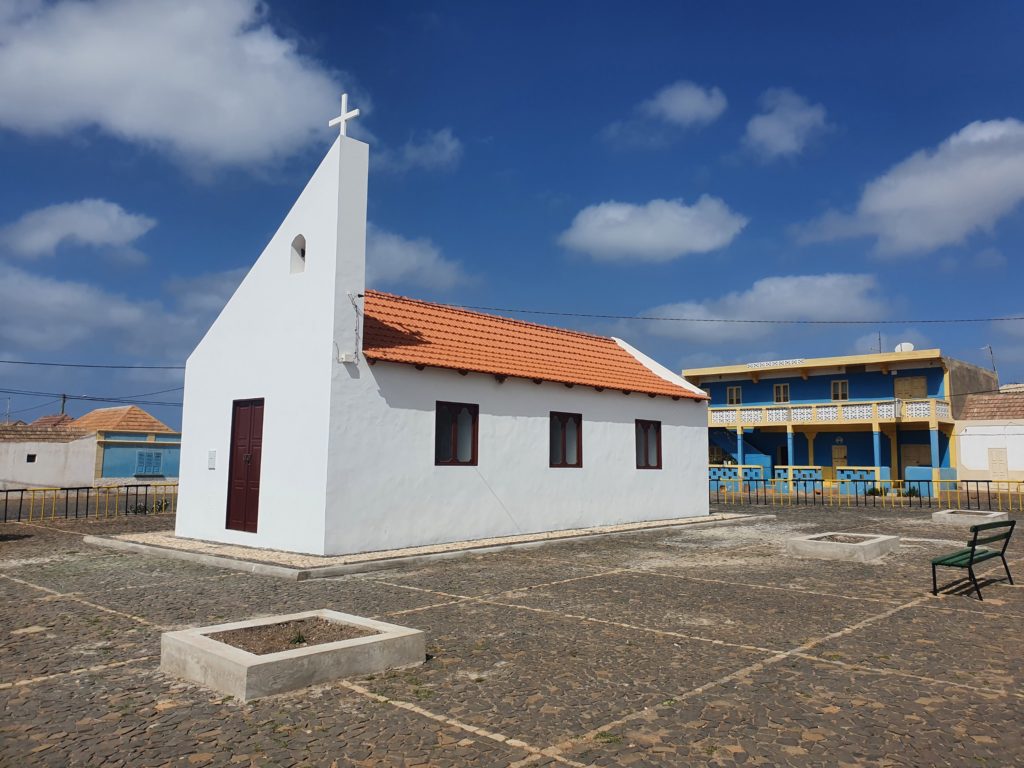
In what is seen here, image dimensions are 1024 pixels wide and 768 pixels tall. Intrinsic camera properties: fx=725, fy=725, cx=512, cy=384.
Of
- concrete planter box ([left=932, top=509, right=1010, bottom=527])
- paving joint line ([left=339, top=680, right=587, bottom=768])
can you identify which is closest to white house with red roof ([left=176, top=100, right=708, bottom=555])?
paving joint line ([left=339, top=680, right=587, bottom=768])

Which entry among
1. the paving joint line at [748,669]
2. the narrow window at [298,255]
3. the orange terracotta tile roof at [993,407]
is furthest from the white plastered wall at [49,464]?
the orange terracotta tile roof at [993,407]

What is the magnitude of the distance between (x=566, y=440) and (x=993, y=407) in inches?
1182

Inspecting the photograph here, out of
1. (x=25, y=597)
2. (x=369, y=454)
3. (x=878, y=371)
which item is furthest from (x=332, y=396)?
(x=878, y=371)

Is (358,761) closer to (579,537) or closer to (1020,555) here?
(579,537)

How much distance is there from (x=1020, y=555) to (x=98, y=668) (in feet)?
47.4

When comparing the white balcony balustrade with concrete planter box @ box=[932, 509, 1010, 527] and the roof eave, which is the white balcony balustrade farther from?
the roof eave

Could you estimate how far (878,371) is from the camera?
126ft

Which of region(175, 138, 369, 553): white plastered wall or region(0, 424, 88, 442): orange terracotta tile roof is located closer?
region(175, 138, 369, 553): white plastered wall

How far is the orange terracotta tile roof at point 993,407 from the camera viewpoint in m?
36.1

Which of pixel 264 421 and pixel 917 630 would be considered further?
pixel 264 421

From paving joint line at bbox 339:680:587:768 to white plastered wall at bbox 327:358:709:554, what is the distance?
7.10 meters

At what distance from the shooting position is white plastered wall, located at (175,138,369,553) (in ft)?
41.8

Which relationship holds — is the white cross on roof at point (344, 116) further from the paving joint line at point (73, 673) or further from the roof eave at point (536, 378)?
the paving joint line at point (73, 673)

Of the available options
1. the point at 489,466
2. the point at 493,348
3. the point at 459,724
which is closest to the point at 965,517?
the point at 489,466
